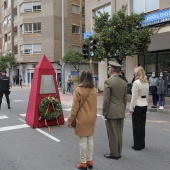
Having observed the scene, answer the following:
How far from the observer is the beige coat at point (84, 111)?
408 cm

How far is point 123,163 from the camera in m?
4.57

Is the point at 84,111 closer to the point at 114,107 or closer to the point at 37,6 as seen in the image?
the point at 114,107

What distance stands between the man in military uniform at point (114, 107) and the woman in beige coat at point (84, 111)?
47 centimetres

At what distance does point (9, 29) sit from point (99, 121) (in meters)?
40.9

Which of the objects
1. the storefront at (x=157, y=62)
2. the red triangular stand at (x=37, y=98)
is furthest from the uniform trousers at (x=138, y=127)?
the storefront at (x=157, y=62)

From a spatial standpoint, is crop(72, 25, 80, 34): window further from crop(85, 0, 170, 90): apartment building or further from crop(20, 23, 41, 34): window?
crop(85, 0, 170, 90): apartment building

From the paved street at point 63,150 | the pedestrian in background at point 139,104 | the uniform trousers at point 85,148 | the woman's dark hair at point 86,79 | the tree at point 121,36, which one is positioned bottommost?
the paved street at point 63,150

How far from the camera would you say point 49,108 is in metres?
7.62

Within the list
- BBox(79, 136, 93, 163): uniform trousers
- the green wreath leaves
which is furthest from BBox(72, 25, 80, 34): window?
BBox(79, 136, 93, 163): uniform trousers

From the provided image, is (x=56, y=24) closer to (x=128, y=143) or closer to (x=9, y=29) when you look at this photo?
(x=9, y=29)

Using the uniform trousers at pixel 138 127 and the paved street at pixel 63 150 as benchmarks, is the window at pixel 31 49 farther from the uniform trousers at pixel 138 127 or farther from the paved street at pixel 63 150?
the uniform trousers at pixel 138 127

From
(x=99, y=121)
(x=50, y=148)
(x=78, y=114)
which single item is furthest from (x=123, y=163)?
(x=99, y=121)

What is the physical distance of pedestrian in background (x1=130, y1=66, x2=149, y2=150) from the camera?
17.3 ft

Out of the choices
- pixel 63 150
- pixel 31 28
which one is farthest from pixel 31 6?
pixel 63 150
